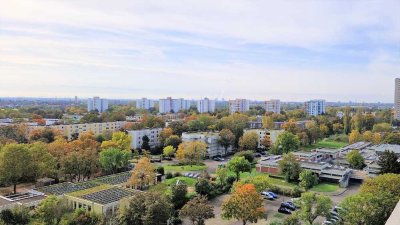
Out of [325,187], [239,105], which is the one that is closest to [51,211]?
[325,187]

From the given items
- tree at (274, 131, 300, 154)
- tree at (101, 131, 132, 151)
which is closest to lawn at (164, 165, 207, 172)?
tree at (101, 131, 132, 151)

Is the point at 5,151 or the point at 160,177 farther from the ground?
the point at 5,151

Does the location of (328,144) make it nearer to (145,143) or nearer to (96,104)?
(145,143)

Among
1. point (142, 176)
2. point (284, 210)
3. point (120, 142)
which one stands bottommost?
point (284, 210)

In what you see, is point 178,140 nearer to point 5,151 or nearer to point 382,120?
point 5,151

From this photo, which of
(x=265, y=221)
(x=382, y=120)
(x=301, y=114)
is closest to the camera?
(x=265, y=221)

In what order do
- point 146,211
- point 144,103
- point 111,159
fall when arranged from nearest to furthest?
1. point 146,211
2. point 111,159
3. point 144,103

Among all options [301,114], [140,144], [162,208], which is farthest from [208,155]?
[301,114]

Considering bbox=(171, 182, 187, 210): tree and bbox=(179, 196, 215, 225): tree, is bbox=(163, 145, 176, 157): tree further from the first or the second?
bbox=(179, 196, 215, 225): tree
